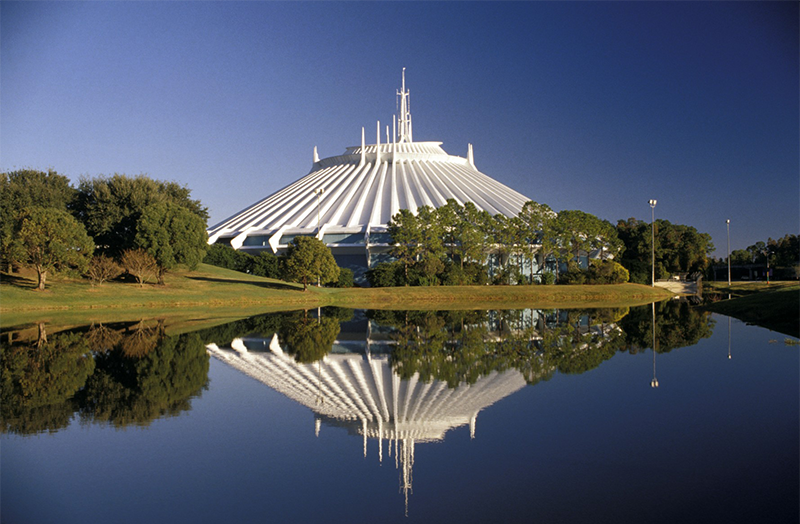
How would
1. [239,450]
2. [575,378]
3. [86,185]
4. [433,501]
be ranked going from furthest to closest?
[86,185] → [575,378] → [239,450] → [433,501]

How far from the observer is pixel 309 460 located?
630cm

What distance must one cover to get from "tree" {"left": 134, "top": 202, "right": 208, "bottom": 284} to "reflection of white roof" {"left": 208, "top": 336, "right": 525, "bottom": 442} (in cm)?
2513

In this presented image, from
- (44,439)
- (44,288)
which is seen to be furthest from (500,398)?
(44,288)

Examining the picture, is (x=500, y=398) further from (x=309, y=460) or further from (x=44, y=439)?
(x=44, y=439)

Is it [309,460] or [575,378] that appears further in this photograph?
[575,378]

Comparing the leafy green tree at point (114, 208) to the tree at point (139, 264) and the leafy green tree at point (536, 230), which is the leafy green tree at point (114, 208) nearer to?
the tree at point (139, 264)

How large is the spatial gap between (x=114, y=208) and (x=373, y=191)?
20573 millimetres

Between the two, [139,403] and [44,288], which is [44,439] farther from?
[44,288]

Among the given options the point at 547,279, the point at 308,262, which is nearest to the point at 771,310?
the point at 547,279

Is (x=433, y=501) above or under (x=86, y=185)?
under

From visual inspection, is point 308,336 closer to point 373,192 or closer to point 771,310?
point 771,310

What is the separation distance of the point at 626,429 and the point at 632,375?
3.95 metres

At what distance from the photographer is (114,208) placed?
39.9 metres

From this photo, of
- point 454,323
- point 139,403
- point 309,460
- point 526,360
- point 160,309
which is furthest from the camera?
point 160,309
